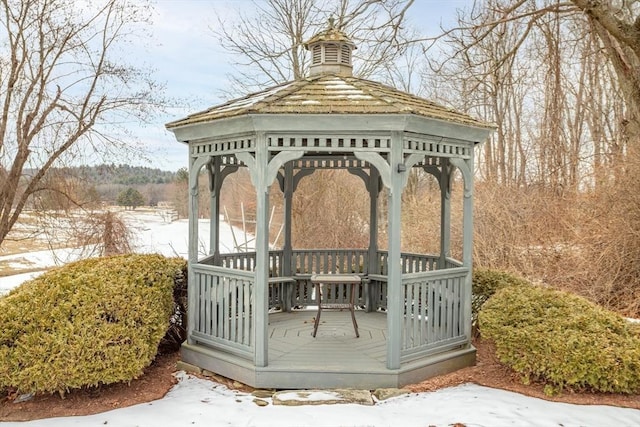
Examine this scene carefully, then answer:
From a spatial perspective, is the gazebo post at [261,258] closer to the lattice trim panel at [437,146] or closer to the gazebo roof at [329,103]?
the gazebo roof at [329,103]

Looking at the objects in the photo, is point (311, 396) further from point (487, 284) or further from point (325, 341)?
point (487, 284)

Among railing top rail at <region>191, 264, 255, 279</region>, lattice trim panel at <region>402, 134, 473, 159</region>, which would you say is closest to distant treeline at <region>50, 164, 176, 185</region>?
railing top rail at <region>191, 264, 255, 279</region>

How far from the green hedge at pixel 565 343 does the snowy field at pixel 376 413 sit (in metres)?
0.30

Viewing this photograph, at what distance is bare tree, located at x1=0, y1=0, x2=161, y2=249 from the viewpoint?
10.7 metres

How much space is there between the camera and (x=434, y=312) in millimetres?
5801

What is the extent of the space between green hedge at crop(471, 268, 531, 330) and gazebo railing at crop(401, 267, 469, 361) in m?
1.18

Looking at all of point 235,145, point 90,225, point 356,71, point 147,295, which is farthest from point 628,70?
point 90,225

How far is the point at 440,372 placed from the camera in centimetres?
565

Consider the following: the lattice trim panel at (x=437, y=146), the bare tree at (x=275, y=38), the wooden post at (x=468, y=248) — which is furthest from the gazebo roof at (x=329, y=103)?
the bare tree at (x=275, y=38)

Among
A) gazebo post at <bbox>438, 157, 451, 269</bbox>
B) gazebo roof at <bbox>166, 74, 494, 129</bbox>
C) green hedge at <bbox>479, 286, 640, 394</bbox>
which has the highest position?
gazebo roof at <bbox>166, 74, 494, 129</bbox>

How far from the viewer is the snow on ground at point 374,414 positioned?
4461 millimetres

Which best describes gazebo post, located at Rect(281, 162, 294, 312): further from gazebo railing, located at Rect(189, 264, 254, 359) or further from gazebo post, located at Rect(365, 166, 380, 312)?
gazebo railing, located at Rect(189, 264, 254, 359)

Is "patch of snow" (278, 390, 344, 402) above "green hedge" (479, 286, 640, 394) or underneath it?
underneath

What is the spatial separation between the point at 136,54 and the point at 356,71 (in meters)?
6.91
